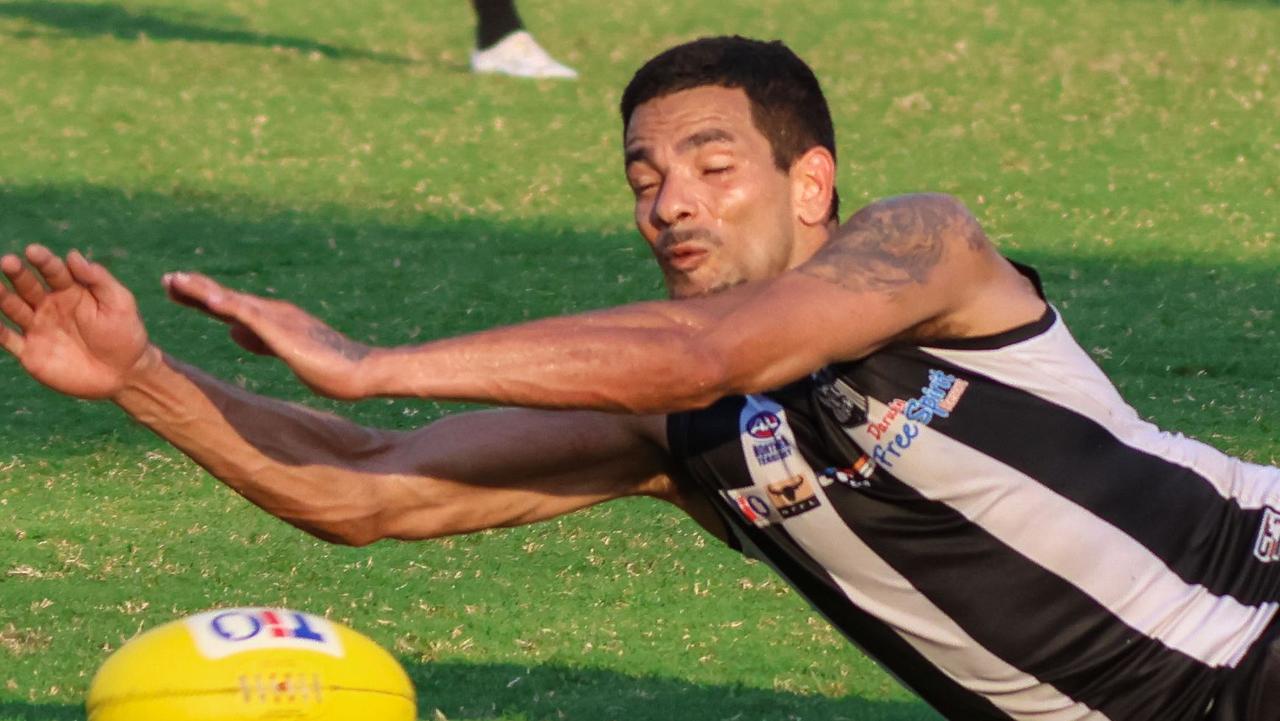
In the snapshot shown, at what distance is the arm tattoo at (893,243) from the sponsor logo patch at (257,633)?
4.04 ft

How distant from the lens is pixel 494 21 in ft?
49.6

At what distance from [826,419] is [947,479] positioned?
0.27 m

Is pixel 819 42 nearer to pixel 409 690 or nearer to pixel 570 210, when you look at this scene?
pixel 570 210

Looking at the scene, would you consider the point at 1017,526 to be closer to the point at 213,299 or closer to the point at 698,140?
the point at 698,140

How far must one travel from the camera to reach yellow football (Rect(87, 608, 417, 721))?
3.98 metres

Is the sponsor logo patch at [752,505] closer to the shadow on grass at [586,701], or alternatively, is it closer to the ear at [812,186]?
the ear at [812,186]

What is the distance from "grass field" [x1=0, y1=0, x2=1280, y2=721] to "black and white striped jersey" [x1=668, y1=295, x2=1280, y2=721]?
1304 mm

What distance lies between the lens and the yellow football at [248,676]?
3.98m

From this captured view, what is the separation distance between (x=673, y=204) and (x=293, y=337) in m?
1.03

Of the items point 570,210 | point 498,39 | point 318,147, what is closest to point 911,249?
point 570,210

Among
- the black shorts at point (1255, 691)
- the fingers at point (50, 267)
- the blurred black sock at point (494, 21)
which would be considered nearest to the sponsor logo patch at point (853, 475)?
the black shorts at point (1255, 691)

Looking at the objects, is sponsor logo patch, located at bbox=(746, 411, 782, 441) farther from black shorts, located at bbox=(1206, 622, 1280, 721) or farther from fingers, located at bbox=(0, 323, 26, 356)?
fingers, located at bbox=(0, 323, 26, 356)

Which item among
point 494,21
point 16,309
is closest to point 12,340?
point 16,309

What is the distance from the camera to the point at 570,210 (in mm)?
11617
